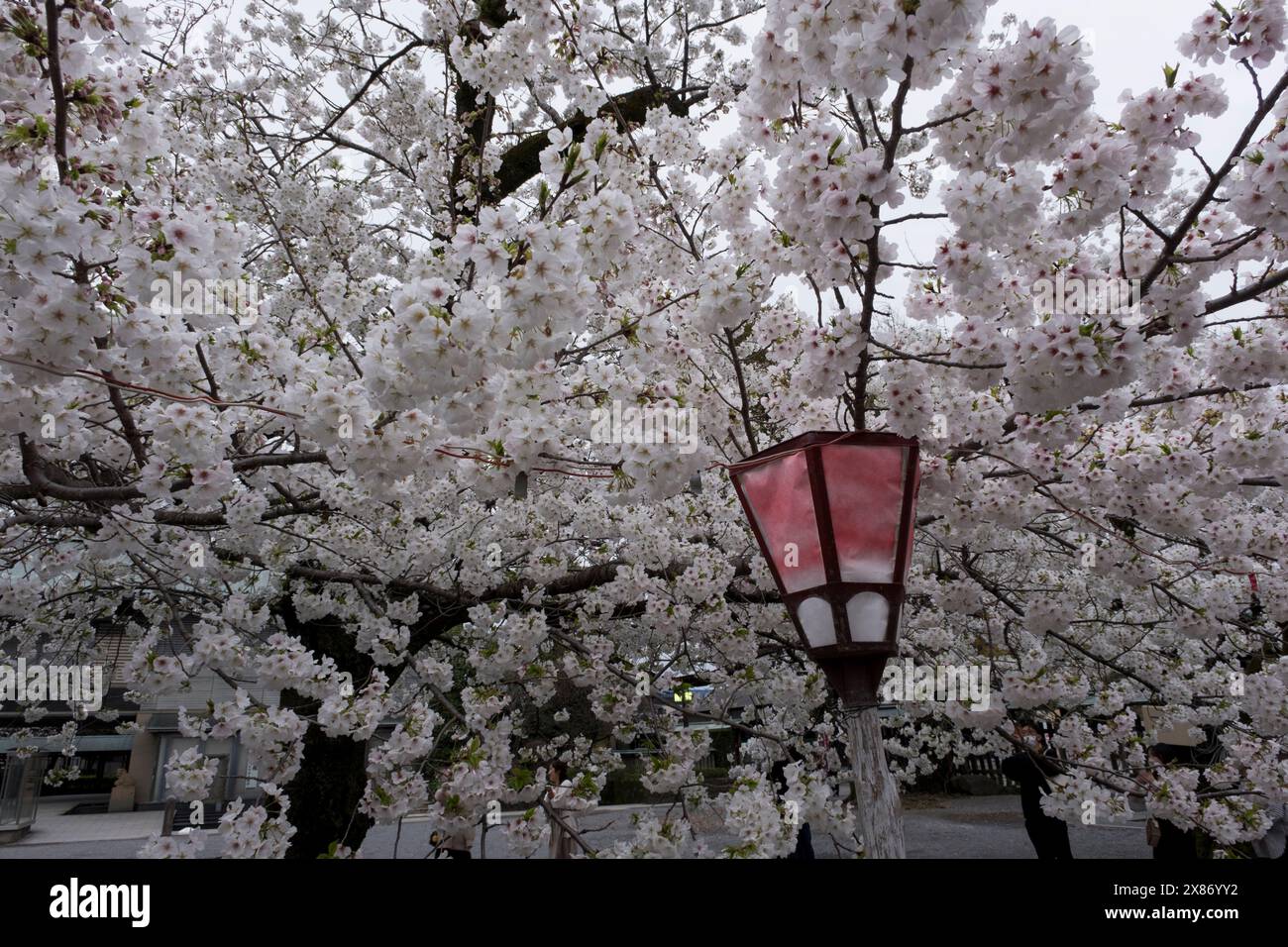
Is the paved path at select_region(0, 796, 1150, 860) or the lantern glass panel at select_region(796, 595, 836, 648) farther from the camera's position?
the paved path at select_region(0, 796, 1150, 860)

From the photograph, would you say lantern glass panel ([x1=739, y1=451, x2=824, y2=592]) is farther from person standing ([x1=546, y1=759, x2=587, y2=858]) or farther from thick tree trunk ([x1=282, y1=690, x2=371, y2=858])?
thick tree trunk ([x1=282, y1=690, x2=371, y2=858])

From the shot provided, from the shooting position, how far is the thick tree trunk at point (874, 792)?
5.98ft

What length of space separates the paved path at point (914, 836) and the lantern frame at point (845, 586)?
6.89 m
